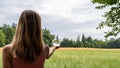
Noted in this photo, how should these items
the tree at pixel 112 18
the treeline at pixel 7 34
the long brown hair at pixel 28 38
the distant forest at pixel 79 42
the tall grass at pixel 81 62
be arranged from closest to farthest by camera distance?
the long brown hair at pixel 28 38 → the tall grass at pixel 81 62 → the tree at pixel 112 18 → the distant forest at pixel 79 42 → the treeline at pixel 7 34

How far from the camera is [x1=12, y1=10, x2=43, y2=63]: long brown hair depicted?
4.59 meters

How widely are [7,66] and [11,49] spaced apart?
0.20 m

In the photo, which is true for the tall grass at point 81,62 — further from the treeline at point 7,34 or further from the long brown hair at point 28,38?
the treeline at point 7,34

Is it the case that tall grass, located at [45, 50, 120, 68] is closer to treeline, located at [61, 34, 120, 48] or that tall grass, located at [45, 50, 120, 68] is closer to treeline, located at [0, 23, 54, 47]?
treeline, located at [61, 34, 120, 48]

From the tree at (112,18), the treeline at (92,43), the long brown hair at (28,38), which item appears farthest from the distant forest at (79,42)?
the long brown hair at (28,38)

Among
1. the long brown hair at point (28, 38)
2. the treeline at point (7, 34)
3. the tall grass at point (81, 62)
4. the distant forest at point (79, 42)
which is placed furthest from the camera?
the treeline at point (7, 34)

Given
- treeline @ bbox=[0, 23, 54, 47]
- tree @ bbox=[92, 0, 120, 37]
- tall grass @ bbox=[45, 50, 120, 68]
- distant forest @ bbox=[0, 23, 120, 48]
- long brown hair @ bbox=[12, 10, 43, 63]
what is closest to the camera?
long brown hair @ bbox=[12, 10, 43, 63]

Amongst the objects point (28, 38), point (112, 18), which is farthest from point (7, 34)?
point (28, 38)

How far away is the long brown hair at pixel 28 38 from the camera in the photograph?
459cm

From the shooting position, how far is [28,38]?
4.60m

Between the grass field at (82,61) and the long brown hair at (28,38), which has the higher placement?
the long brown hair at (28,38)

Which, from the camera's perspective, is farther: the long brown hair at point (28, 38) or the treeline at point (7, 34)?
the treeline at point (7, 34)

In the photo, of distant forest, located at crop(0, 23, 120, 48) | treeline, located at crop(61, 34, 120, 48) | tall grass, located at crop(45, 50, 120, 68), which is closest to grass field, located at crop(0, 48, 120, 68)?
tall grass, located at crop(45, 50, 120, 68)

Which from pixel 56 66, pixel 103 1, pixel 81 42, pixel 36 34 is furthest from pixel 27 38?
pixel 81 42
